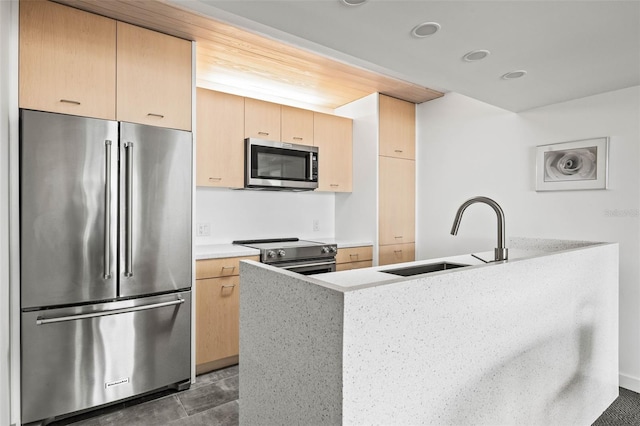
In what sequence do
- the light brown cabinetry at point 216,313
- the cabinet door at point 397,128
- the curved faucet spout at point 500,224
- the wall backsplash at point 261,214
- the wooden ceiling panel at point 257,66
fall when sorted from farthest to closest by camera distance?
the cabinet door at point 397,128 < the wall backsplash at point 261,214 < the light brown cabinetry at point 216,313 < the wooden ceiling panel at point 257,66 < the curved faucet spout at point 500,224

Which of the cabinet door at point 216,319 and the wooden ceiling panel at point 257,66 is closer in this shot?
the wooden ceiling panel at point 257,66

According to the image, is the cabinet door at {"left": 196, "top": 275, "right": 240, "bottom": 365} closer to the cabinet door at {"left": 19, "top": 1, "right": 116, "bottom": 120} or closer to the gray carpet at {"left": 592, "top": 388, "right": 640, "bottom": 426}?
the cabinet door at {"left": 19, "top": 1, "right": 116, "bottom": 120}

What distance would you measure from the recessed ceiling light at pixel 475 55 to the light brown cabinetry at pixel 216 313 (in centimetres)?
204

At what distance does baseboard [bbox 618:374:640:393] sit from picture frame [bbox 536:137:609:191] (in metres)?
1.41

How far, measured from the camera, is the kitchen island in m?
0.96

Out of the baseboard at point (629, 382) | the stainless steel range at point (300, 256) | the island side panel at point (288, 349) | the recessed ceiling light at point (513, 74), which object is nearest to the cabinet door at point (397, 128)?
the stainless steel range at point (300, 256)

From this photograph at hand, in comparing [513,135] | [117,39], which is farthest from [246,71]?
[513,135]

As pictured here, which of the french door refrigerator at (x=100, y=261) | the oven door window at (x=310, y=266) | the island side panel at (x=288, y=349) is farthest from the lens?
the oven door window at (x=310, y=266)

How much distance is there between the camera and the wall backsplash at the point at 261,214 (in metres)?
3.23

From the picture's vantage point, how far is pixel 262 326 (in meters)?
1.25

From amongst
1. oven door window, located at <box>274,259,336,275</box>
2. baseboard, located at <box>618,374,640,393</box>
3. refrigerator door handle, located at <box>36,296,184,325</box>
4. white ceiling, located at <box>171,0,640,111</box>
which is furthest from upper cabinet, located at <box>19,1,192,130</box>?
baseboard, located at <box>618,374,640,393</box>

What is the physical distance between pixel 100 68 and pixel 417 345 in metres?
2.43

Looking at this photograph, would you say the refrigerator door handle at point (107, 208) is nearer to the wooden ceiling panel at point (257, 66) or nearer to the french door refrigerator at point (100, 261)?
the french door refrigerator at point (100, 261)

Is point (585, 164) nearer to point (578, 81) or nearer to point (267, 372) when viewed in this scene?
point (578, 81)
